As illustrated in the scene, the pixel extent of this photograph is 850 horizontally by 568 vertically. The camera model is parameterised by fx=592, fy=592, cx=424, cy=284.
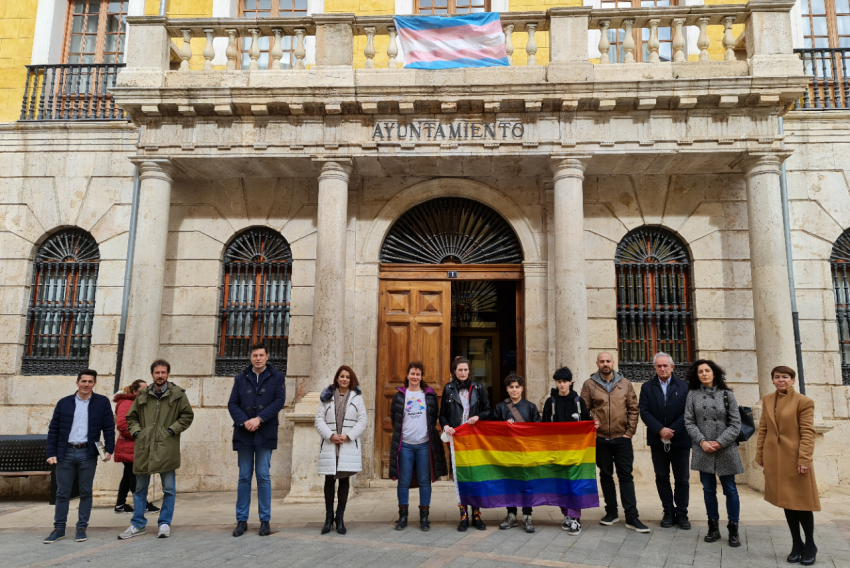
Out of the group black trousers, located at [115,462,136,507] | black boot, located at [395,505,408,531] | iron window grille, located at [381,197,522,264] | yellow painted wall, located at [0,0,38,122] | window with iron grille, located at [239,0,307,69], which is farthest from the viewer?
window with iron grille, located at [239,0,307,69]

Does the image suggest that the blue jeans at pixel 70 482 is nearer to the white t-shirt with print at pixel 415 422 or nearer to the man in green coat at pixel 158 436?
the man in green coat at pixel 158 436

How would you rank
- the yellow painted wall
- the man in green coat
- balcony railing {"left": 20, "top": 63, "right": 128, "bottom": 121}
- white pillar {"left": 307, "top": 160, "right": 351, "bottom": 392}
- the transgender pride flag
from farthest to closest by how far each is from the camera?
the yellow painted wall < balcony railing {"left": 20, "top": 63, "right": 128, "bottom": 121} < the transgender pride flag < white pillar {"left": 307, "top": 160, "right": 351, "bottom": 392} < the man in green coat

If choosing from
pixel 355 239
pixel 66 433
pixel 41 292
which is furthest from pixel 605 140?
pixel 41 292

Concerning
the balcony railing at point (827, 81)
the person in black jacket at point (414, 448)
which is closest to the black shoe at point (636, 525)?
the person in black jacket at point (414, 448)

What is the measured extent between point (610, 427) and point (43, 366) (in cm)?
885

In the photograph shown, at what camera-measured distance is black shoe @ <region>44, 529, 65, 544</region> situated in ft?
19.2

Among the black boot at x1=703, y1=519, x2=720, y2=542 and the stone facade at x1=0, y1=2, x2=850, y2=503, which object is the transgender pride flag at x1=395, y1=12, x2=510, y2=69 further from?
the black boot at x1=703, y1=519, x2=720, y2=542

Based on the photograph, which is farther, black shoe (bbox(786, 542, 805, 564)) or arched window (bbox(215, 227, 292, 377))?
arched window (bbox(215, 227, 292, 377))

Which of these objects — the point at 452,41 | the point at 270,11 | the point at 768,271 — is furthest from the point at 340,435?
the point at 270,11

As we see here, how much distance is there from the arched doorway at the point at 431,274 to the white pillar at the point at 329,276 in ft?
4.26

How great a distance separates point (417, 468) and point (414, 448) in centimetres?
21

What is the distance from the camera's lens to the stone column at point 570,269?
801cm

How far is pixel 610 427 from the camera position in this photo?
Answer: 20.1 ft

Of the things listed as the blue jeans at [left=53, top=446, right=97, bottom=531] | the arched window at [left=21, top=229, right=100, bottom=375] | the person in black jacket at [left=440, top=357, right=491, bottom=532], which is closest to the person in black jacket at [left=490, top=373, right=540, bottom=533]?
the person in black jacket at [left=440, top=357, right=491, bottom=532]
